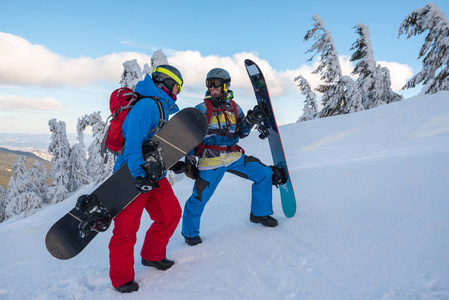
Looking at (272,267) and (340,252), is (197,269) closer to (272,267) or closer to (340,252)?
(272,267)

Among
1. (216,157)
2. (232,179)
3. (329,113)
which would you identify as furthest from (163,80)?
(329,113)

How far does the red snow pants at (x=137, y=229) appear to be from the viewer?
2.91 m

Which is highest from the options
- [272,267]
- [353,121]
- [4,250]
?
[353,121]

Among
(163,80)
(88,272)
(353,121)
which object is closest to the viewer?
(163,80)

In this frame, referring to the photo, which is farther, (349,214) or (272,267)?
(349,214)

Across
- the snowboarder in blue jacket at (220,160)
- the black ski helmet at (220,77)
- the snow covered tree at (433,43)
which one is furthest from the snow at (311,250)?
the snow covered tree at (433,43)

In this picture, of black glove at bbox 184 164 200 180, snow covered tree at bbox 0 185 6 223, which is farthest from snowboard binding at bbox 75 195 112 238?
snow covered tree at bbox 0 185 6 223

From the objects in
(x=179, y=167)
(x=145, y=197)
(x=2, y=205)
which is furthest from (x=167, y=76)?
Answer: (x=2, y=205)

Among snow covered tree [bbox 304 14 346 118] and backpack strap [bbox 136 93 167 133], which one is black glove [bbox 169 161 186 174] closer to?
backpack strap [bbox 136 93 167 133]

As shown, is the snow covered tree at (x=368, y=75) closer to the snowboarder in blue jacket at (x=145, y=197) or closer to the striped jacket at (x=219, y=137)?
the striped jacket at (x=219, y=137)

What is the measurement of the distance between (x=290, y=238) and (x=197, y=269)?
3.74 feet

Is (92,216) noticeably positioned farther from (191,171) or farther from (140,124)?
(191,171)

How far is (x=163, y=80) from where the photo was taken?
3.26m

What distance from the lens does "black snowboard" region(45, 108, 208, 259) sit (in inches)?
117
